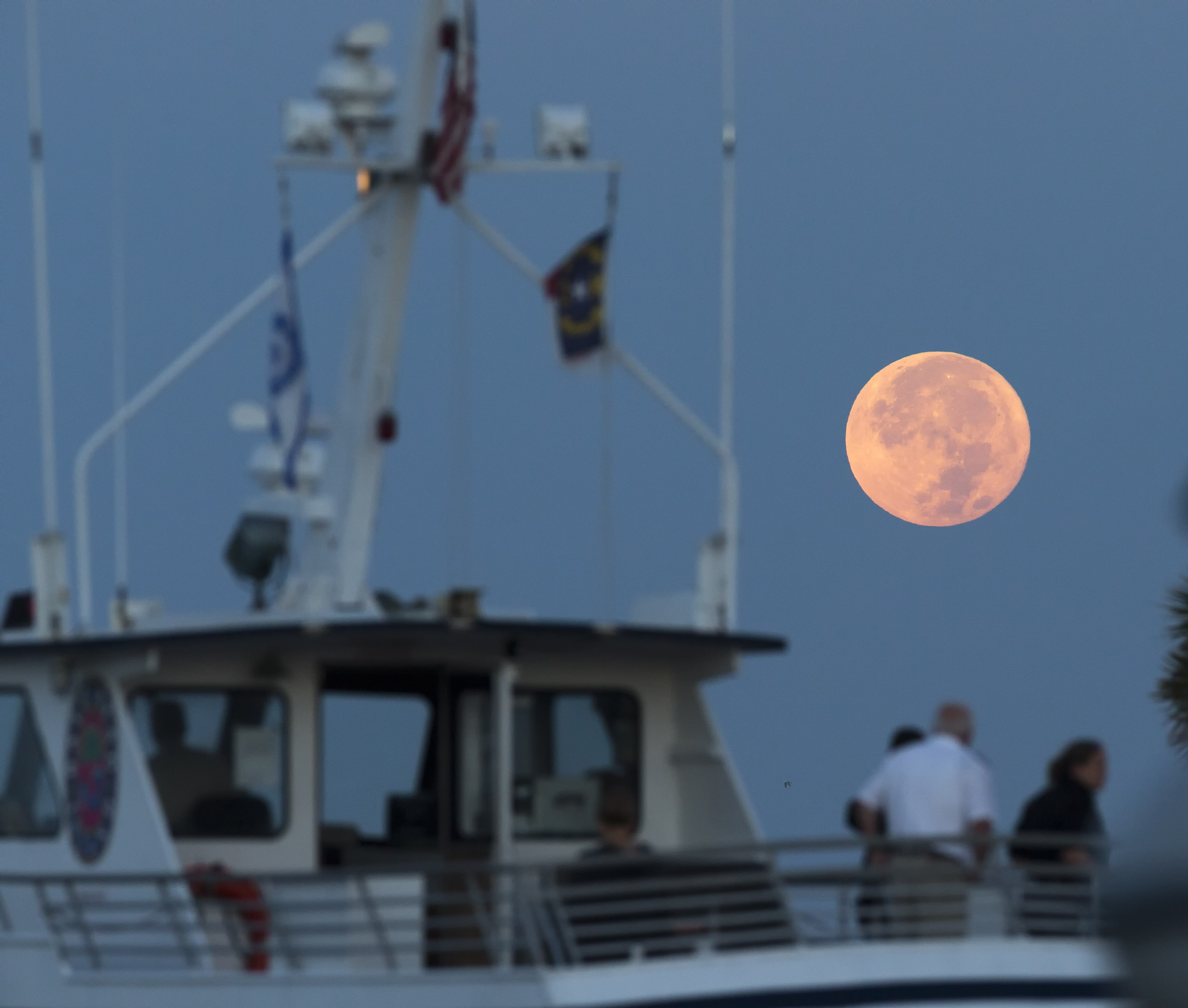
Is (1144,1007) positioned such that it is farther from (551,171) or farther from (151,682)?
(551,171)

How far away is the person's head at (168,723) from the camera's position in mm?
9602

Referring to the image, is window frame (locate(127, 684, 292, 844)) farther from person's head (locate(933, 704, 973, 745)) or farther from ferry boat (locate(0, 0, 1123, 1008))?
person's head (locate(933, 704, 973, 745))

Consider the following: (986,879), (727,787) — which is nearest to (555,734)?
(727,787)

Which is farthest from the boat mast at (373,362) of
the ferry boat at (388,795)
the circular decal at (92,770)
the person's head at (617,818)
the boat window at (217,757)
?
the person's head at (617,818)

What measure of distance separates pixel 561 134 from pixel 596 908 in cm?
485

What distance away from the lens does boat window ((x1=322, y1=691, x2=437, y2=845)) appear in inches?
381

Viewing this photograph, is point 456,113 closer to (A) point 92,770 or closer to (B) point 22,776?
(A) point 92,770

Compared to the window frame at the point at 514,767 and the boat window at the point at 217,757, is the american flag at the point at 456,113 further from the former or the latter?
the boat window at the point at 217,757

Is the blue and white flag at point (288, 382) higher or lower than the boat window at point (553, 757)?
higher

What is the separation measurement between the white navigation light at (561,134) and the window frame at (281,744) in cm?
334

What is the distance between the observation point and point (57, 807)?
9.82m

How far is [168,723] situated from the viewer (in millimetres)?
9617

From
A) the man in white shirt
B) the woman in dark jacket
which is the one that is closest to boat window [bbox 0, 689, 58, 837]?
the man in white shirt

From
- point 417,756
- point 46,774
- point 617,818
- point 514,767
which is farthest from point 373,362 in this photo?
point 617,818
